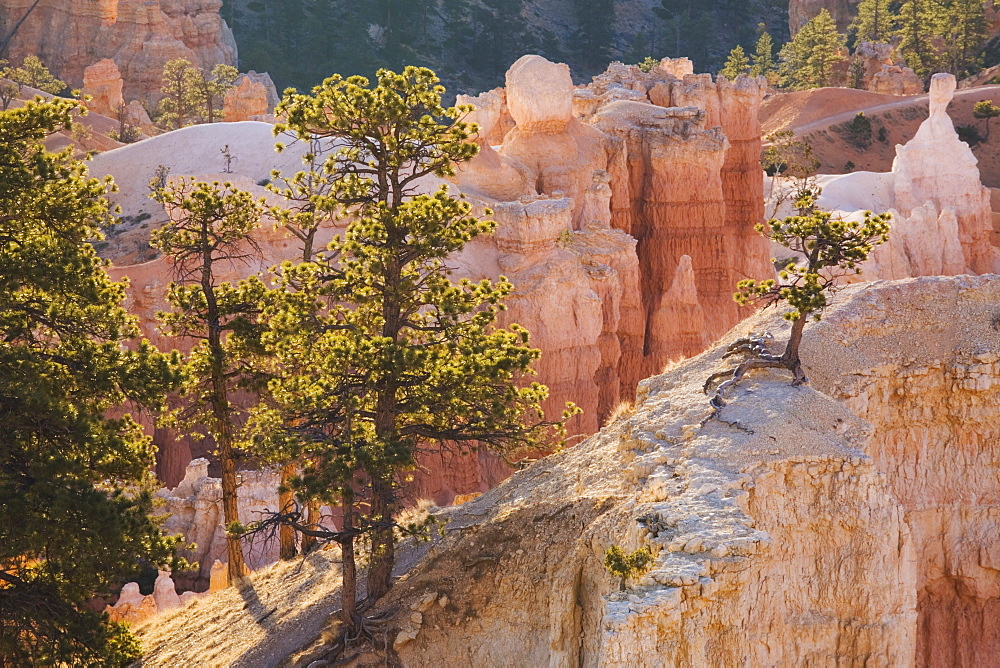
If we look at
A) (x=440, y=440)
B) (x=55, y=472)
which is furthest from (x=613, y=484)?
(x=55, y=472)

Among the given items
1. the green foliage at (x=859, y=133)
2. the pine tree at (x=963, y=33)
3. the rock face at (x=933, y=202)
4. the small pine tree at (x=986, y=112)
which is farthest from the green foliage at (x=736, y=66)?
the rock face at (x=933, y=202)

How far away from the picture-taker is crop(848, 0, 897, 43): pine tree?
95625 millimetres

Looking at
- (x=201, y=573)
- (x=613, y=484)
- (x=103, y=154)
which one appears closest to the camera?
(x=613, y=484)

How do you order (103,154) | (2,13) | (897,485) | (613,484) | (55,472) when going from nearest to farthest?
(55,472)
(613,484)
(897,485)
(103,154)
(2,13)

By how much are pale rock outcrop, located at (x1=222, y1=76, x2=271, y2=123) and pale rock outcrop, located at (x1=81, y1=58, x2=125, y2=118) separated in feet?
18.6

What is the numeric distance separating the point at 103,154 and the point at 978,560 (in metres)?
34.7

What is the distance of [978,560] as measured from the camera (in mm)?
21359

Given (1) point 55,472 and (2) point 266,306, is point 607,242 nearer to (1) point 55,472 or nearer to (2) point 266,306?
(2) point 266,306

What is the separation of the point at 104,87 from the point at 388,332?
52114 mm

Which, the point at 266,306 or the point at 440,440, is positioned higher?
the point at 266,306

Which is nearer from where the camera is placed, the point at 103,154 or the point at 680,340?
the point at 680,340

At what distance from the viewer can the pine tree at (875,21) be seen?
314 ft

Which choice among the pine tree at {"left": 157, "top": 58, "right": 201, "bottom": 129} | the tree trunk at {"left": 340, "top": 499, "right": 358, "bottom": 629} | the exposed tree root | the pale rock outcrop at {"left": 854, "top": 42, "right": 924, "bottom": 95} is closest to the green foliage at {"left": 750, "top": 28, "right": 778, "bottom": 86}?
the pale rock outcrop at {"left": 854, "top": 42, "right": 924, "bottom": 95}

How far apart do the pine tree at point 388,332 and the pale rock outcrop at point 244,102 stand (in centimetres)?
4689
